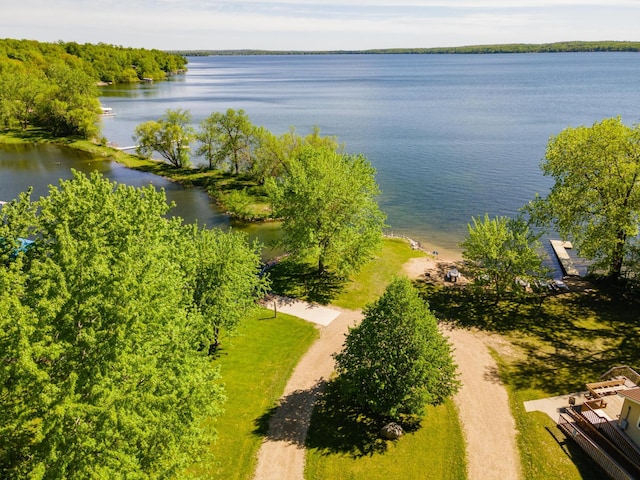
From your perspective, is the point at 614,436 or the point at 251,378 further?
the point at 251,378

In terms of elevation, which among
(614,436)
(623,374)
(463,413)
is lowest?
(463,413)

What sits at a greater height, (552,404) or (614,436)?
(614,436)

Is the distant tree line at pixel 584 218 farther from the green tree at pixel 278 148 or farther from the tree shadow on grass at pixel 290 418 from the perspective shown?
the green tree at pixel 278 148

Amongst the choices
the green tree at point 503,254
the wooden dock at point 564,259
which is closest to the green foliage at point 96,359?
the green tree at point 503,254

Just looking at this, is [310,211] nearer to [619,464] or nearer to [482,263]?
[482,263]

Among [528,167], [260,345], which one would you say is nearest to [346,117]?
[528,167]

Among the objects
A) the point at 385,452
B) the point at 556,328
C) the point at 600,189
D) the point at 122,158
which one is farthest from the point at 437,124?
the point at 385,452

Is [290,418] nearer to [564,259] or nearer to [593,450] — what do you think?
[593,450]

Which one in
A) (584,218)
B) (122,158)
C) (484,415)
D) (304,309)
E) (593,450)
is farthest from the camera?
→ (122,158)
